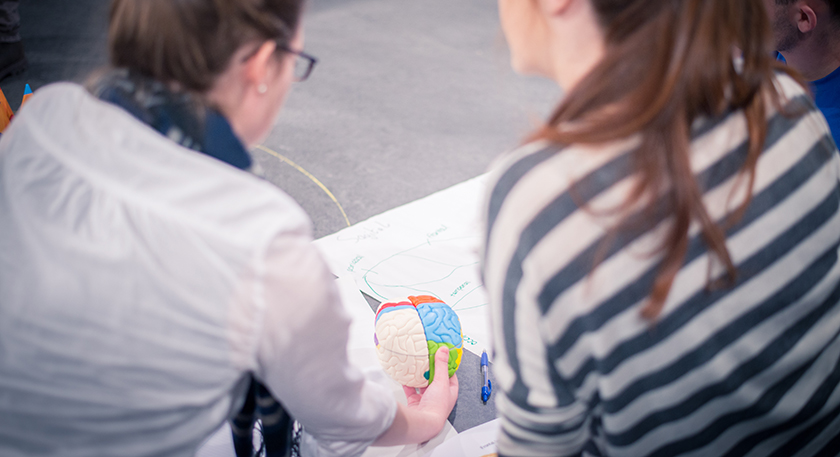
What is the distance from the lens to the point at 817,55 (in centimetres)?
97

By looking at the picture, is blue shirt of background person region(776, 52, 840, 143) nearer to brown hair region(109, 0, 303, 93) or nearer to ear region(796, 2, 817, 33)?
ear region(796, 2, 817, 33)

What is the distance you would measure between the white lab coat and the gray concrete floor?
64cm

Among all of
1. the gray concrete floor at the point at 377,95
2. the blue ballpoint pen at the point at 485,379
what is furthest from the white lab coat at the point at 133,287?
A: the gray concrete floor at the point at 377,95

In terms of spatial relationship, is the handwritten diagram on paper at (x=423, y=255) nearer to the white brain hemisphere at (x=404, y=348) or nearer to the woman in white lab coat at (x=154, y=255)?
the white brain hemisphere at (x=404, y=348)

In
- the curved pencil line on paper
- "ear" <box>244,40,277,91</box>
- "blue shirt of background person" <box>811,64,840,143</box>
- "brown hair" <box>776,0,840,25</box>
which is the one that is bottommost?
the curved pencil line on paper

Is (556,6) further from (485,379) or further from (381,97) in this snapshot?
(381,97)

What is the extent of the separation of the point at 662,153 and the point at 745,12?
0.45ft

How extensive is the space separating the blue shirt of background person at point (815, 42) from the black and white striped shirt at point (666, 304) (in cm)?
55

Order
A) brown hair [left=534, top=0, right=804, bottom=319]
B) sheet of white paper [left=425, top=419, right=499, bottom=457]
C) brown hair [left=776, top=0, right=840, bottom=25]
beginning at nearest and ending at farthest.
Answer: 1. brown hair [left=534, top=0, right=804, bottom=319]
2. sheet of white paper [left=425, top=419, right=499, bottom=457]
3. brown hair [left=776, top=0, right=840, bottom=25]

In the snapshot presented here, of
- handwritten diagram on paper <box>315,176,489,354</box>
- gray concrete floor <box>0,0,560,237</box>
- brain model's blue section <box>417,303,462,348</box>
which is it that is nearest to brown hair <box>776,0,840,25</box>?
gray concrete floor <box>0,0,560,237</box>

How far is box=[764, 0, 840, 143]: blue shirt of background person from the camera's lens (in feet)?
3.04

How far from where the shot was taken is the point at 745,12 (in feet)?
1.41

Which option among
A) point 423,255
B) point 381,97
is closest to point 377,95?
point 381,97

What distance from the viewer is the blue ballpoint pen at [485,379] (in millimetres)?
842
